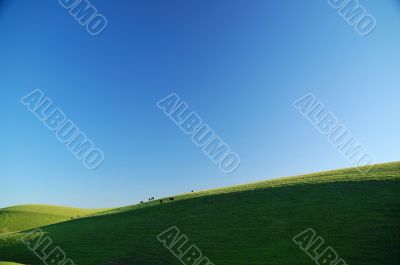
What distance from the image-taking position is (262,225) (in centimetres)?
4394

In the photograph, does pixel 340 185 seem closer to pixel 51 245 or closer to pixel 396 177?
pixel 396 177

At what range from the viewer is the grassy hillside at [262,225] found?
36.0 meters

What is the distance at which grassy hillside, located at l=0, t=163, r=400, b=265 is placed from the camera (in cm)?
3603

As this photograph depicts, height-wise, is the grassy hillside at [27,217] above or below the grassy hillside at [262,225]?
below

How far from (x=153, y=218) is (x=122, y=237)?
23.8 feet

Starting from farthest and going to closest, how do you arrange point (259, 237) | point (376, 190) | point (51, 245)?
point (51, 245) < point (376, 190) < point (259, 237)

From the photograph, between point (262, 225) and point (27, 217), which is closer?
point (262, 225)

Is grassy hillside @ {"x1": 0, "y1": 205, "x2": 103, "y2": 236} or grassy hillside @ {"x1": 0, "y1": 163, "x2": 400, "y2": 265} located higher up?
grassy hillside @ {"x1": 0, "y1": 163, "x2": 400, "y2": 265}

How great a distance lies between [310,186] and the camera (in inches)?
2128

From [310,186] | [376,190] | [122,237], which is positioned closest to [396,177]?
[376,190]

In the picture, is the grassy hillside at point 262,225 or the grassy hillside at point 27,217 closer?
the grassy hillside at point 262,225

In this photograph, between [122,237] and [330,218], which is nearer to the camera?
[330,218]

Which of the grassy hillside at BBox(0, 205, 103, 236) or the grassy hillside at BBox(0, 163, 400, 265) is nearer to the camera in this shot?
the grassy hillside at BBox(0, 163, 400, 265)

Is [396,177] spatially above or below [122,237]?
above
